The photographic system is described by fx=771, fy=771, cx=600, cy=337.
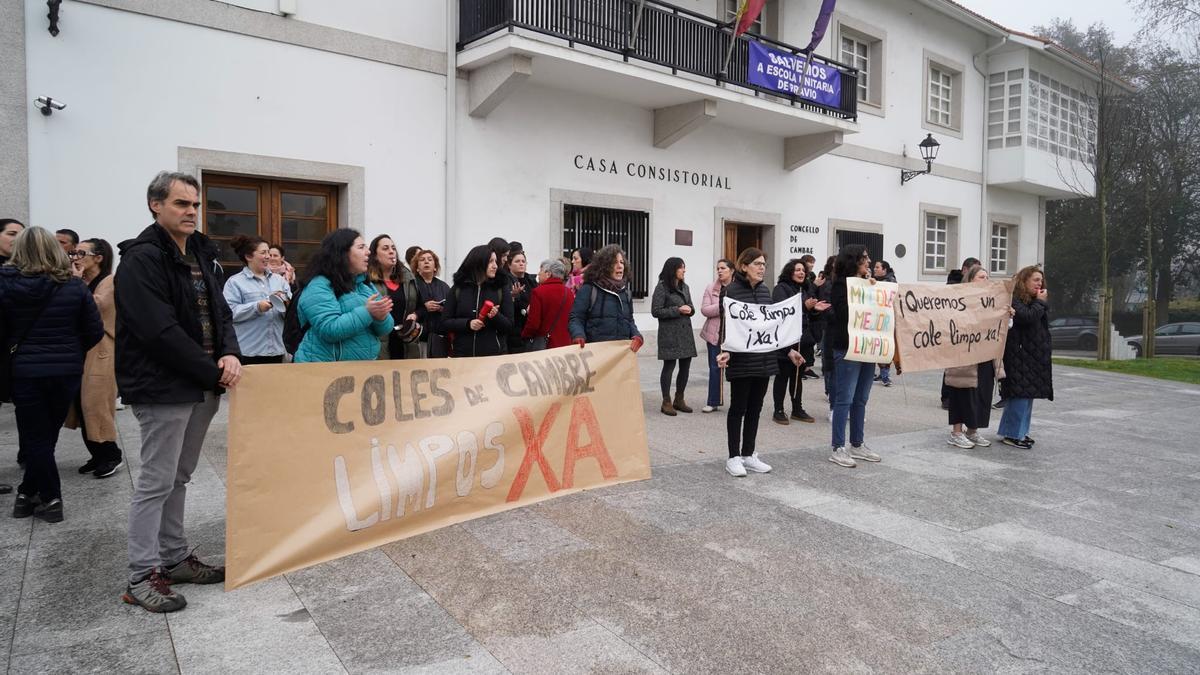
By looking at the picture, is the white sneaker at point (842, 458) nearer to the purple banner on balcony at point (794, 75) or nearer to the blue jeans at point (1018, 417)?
the blue jeans at point (1018, 417)

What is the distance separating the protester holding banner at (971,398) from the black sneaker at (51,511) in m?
7.09

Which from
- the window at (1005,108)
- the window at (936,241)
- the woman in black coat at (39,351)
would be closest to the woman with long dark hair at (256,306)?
the woman in black coat at (39,351)

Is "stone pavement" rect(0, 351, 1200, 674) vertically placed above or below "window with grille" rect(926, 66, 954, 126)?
below

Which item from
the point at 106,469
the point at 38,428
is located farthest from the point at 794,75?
the point at 38,428

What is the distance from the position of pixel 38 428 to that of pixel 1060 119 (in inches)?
978

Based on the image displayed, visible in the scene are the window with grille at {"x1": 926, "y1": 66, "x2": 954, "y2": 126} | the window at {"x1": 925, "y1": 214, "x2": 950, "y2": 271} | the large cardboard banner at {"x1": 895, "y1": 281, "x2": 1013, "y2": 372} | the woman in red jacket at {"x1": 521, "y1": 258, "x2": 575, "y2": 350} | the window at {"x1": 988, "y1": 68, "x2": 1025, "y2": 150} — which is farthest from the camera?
the window at {"x1": 988, "y1": 68, "x2": 1025, "y2": 150}

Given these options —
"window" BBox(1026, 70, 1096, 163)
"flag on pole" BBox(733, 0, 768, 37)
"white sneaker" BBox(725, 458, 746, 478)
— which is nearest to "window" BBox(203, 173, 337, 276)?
"white sneaker" BBox(725, 458, 746, 478)

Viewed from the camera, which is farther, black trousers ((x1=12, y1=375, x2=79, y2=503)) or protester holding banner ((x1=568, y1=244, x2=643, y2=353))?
protester holding banner ((x1=568, y1=244, x2=643, y2=353))

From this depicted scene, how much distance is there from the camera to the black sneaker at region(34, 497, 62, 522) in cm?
453

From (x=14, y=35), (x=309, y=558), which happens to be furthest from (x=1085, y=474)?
(x=14, y=35)

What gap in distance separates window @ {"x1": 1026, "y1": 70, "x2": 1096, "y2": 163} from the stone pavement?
59.0ft

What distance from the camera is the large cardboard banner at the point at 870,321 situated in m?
6.32

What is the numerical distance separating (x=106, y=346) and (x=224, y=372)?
2951mm

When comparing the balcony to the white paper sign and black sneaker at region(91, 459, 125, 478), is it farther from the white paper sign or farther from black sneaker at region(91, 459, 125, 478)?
black sneaker at region(91, 459, 125, 478)
